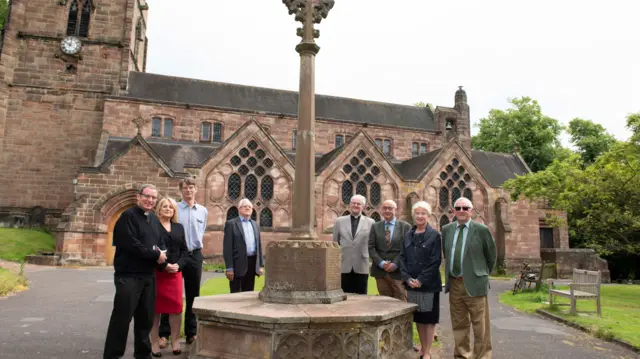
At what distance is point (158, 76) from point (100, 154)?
28.7 feet

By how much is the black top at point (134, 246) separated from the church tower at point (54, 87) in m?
25.4

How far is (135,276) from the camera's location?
201 inches

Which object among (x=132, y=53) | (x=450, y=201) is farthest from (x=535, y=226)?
(x=132, y=53)

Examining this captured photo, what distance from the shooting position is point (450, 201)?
2700 cm

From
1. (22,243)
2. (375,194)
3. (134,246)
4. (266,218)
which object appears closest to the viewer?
(134,246)

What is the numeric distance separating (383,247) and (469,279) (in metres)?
1.49

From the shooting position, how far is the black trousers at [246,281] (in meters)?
7.13

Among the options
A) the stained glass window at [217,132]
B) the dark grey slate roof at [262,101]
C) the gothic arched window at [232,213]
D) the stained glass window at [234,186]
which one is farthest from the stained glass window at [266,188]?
the dark grey slate roof at [262,101]

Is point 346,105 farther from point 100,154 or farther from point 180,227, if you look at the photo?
point 180,227

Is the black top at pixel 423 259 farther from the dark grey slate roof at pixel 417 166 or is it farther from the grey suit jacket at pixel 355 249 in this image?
the dark grey slate roof at pixel 417 166

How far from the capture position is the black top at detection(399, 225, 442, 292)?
5.90m

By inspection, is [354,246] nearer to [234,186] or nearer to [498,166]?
[234,186]

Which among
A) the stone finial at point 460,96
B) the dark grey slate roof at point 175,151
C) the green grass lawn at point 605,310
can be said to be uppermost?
the stone finial at point 460,96

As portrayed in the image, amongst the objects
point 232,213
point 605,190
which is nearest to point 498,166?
point 605,190
